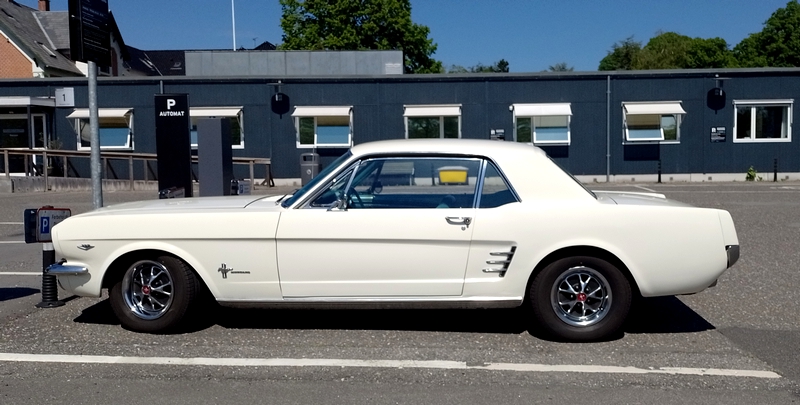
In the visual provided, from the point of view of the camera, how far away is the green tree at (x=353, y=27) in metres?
53.3

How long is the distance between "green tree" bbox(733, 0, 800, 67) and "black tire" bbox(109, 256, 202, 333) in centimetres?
5734

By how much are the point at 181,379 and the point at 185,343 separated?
0.84 m

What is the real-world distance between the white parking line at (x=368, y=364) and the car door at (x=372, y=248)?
2.02 feet

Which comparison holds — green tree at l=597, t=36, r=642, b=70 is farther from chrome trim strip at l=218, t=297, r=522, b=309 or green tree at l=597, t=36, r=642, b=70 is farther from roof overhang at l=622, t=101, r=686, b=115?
chrome trim strip at l=218, t=297, r=522, b=309

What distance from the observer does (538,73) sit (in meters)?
27.5

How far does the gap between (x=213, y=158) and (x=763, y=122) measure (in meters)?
22.9

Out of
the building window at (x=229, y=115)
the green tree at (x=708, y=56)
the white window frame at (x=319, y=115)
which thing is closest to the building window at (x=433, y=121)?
the white window frame at (x=319, y=115)

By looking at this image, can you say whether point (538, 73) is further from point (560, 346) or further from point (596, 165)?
point (560, 346)

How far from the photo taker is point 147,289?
6133 millimetres

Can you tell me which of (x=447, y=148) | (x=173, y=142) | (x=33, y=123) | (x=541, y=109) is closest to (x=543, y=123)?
(x=541, y=109)

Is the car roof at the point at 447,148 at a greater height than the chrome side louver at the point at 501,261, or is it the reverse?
the car roof at the point at 447,148

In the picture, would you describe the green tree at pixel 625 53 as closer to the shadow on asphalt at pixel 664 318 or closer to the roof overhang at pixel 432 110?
the roof overhang at pixel 432 110

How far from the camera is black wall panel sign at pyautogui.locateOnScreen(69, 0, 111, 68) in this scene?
27.5 feet

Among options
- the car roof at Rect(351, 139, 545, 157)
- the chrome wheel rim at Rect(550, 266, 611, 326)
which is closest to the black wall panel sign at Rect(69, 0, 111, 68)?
the car roof at Rect(351, 139, 545, 157)
